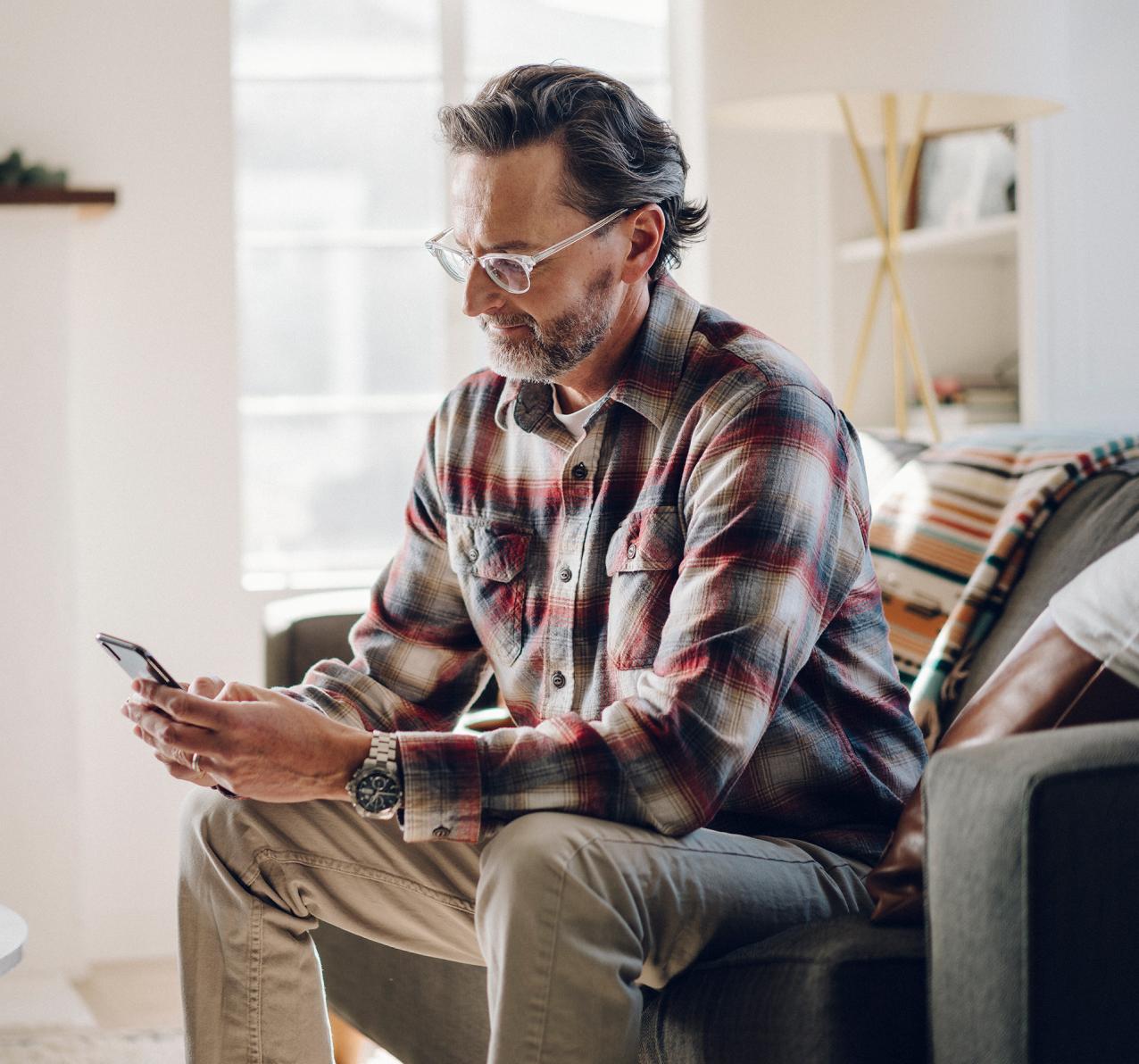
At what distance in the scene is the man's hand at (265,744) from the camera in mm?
1225

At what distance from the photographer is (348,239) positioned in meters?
3.12

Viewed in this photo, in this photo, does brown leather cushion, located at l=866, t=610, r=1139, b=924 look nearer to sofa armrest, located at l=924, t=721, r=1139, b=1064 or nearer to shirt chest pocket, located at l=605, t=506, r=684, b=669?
sofa armrest, located at l=924, t=721, r=1139, b=1064

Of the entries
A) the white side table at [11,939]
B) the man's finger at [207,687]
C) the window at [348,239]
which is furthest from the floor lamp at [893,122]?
the white side table at [11,939]

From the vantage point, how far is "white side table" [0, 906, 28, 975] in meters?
1.46

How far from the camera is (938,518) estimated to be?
1.81m

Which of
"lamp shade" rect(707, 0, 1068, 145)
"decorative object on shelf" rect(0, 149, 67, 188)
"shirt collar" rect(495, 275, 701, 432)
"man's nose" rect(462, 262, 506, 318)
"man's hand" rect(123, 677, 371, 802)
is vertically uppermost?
"lamp shade" rect(707, 0, 1068, 145)

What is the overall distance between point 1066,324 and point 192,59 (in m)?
1.78

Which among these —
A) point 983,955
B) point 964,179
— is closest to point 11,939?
point 983,955

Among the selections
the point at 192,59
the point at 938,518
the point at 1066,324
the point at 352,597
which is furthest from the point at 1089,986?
the point at 192,59

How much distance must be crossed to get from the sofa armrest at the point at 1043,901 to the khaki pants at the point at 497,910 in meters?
0.23

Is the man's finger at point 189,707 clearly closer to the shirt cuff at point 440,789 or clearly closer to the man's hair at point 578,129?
the shirt cuff at point 440,789

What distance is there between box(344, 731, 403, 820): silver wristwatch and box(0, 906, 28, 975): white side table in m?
0.49

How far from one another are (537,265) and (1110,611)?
0.67m

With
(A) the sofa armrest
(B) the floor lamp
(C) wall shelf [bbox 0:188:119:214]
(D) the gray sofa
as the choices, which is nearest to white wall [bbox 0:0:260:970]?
(C) wall shelf [bbox 0:188:119:214]
